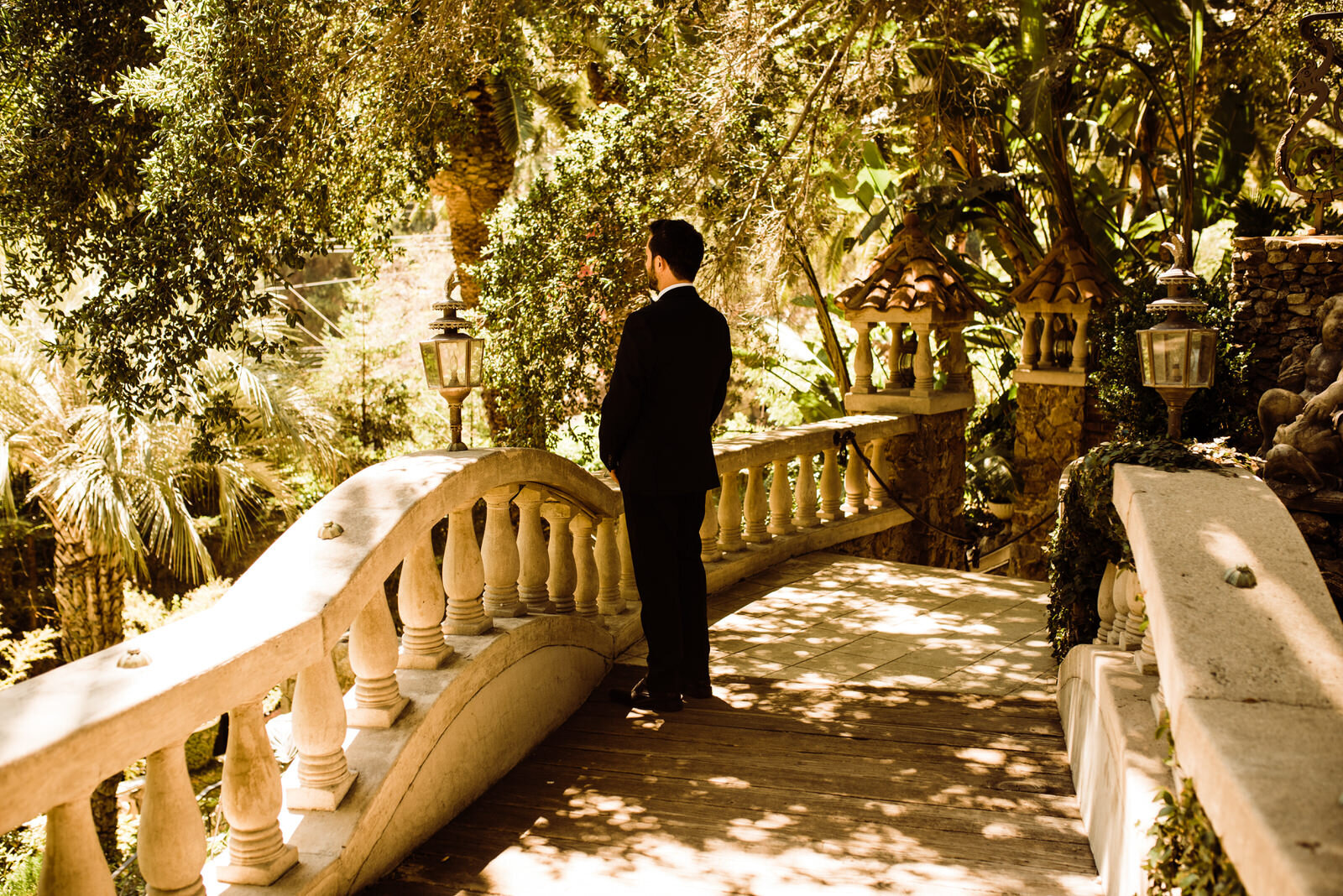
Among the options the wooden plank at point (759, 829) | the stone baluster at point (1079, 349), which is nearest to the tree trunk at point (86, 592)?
the stone baluster at point (1079, 349)

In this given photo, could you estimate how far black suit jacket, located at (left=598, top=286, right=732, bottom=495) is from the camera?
4.55m

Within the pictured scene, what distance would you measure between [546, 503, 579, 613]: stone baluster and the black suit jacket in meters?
0.64

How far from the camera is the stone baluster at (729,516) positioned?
7.32 m

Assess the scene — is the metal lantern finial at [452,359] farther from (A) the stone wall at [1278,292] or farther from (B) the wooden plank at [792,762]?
(A) the stone wall at [1278,292]

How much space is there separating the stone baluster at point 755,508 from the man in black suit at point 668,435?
8.94 feet

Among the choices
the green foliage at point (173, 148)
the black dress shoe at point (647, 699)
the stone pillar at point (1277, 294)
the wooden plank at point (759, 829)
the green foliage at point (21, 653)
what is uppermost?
the green foliage at point (173, 148)

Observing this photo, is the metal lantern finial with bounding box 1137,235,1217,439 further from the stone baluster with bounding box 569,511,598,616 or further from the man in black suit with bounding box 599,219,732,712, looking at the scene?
the stone baluster with bounding box 569,511,598,616

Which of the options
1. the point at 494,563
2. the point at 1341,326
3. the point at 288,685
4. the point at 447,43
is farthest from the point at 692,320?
the point at 288,685

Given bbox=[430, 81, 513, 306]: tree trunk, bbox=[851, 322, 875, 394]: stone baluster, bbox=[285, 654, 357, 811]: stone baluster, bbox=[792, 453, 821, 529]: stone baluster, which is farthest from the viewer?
bbox=[430, 81, 513, 306]: tree trunk

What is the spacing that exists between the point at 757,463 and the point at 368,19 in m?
3.90

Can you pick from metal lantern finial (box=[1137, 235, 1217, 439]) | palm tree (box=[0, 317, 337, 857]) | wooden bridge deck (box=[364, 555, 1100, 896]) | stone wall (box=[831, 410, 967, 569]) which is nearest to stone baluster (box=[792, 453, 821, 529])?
stone wall (box=[831, 410, 967, 569])

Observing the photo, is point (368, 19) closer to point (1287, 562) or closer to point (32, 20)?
point (32, 20)

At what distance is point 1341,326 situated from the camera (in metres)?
5.84

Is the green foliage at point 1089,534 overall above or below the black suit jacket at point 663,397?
below
